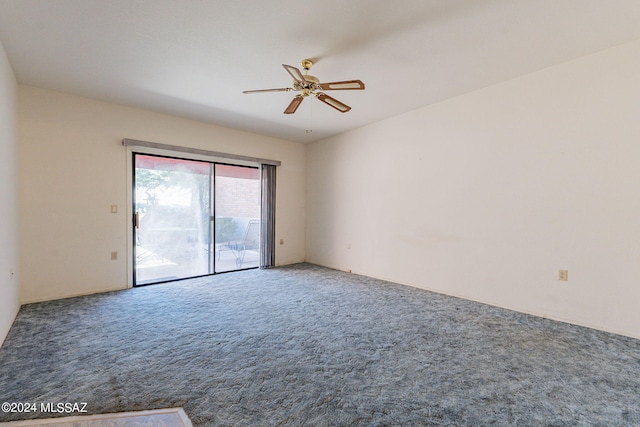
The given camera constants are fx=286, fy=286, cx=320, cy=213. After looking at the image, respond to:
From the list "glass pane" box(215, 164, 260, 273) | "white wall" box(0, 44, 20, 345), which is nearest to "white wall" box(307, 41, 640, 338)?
"glass pane" box(215, 164, 260, 273)

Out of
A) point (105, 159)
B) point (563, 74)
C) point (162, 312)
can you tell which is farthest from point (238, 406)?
point (563, 74)

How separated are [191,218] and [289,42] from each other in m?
3.28

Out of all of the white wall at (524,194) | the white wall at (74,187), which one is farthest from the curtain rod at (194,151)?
the white wall at (524,194)

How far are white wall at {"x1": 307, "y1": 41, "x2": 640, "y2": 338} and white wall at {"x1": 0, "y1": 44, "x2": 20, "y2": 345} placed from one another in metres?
4.28

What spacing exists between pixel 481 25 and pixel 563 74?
1317 millimetres

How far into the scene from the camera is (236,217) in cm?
531

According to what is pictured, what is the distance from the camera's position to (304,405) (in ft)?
5.39

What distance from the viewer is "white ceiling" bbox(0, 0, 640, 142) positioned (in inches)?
82.4

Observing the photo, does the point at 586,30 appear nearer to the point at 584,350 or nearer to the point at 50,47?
the point at 584,350

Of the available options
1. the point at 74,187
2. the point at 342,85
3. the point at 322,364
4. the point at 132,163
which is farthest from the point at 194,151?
the point at 322,364

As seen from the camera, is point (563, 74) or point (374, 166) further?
point (374, 166)

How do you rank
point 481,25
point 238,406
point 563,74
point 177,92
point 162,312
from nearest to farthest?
point 238,406, point 481,25, point 563,74, point 162,312, point 177,92

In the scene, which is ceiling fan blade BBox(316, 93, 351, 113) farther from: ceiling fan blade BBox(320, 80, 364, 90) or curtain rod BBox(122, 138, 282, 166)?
curtain rod BBox(122, 138, 282, 166)

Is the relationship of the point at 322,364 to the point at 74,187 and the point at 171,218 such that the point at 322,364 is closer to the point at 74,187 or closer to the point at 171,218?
the point at 171,218
